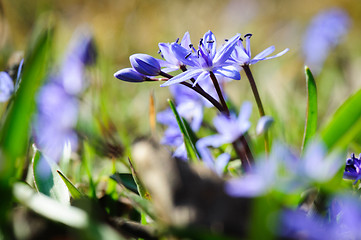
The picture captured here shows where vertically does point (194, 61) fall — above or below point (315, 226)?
above

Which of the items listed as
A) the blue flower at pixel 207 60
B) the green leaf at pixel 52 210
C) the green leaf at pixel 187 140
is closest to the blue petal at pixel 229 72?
the blue flower at pixel 207 60

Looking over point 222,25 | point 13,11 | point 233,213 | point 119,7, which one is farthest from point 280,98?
point 13,11

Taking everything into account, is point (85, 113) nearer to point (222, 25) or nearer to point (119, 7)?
point (222, 25)

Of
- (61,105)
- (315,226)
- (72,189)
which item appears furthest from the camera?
(61,105)

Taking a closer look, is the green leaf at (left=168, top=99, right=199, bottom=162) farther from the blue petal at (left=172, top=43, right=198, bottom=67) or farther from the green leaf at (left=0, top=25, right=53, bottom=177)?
the green leaf at (left=0, top=25, right=53, bottom=177)

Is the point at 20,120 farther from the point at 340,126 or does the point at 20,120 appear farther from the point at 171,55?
the point at 340,126

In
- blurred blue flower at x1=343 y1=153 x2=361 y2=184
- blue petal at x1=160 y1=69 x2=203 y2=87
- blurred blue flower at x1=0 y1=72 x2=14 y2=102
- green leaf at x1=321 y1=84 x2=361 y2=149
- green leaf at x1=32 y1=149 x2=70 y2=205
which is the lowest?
blurred blue flower at x1=343 y1=153 x2=361 y2=184

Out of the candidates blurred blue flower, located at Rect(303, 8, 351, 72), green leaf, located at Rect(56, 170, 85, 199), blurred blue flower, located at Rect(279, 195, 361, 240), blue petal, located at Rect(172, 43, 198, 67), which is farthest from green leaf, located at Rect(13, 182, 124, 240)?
blurred blue flower, located at Rect(303, 8, 351, 72)

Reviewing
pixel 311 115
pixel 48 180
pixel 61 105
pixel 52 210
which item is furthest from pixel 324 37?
pixel 52 210
